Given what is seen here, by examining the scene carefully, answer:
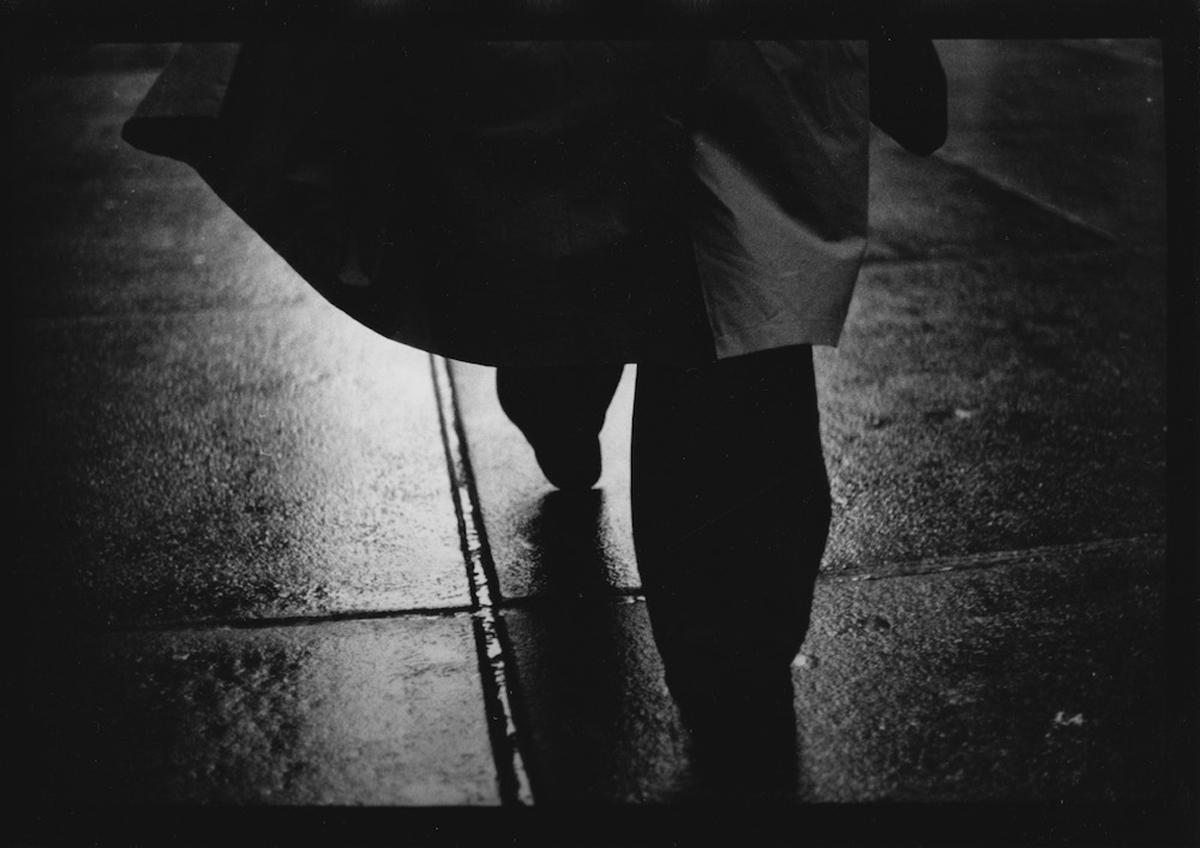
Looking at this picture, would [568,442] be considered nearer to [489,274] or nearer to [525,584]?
[525,584]

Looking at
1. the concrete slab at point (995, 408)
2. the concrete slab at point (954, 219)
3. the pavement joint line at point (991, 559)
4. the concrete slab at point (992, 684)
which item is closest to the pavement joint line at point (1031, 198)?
the concrete slab at point (954, 219)

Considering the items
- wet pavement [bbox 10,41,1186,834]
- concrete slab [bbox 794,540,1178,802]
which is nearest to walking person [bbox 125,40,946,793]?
concrete slab [bbox 794,540,1178,802]

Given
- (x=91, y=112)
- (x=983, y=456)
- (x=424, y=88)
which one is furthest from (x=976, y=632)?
(x=91, y=112)

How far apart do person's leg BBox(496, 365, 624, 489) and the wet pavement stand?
0.10 m

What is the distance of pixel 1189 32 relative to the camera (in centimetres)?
117

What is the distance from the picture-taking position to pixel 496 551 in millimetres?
2963

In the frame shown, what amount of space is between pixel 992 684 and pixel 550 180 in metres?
1.30

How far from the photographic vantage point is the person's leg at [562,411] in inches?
110

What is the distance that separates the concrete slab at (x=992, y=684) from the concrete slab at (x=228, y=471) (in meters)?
0.86

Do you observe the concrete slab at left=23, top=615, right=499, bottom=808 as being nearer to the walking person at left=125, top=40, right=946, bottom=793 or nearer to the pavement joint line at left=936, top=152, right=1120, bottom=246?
the walking person at left=125, top=40, right=946, bottom=793

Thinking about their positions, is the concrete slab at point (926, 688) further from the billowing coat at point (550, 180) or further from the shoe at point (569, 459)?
the billowing coat at point (550, 180)

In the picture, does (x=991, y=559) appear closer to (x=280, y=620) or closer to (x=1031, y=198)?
(x=280, y=620)

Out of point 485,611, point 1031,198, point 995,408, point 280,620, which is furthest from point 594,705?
point 1031,198

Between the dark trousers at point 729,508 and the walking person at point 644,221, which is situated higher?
the walking person at point 644,221
